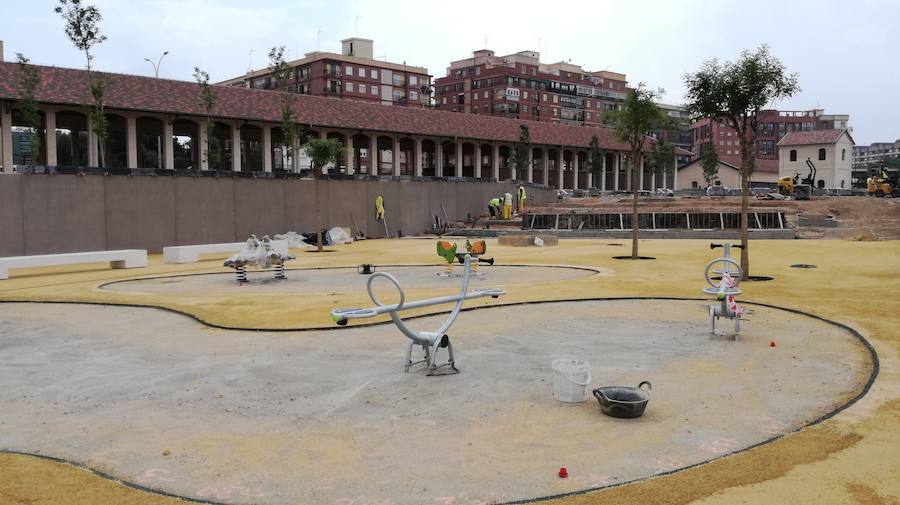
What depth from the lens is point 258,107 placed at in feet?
177

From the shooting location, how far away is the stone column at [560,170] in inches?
3196

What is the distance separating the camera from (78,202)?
31.2 m

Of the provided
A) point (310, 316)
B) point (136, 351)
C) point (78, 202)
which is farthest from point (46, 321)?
point (78, 202)

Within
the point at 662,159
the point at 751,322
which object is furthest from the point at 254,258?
the point at 662,159

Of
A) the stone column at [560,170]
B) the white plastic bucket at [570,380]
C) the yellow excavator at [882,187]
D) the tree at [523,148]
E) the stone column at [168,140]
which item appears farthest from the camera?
the stone column at [560,170]

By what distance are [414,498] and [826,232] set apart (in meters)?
38.3

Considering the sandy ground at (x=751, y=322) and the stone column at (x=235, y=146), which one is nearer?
the sandy ground at (x=751, y=322)

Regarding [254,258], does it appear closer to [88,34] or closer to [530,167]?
[88,34]

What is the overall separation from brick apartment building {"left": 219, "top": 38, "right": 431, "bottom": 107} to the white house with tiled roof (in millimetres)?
59242

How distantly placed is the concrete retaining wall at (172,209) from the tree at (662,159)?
46539 mm

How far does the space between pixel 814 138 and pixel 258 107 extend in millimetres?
61502

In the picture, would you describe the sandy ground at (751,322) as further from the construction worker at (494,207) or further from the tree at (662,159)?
the tree at (662,159)

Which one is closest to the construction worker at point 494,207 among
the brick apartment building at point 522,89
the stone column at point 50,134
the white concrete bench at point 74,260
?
the white concrete bench at point 74,260

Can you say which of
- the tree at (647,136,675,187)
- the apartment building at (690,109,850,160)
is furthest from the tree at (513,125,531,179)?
the apartment building at (690,109,850,160)
